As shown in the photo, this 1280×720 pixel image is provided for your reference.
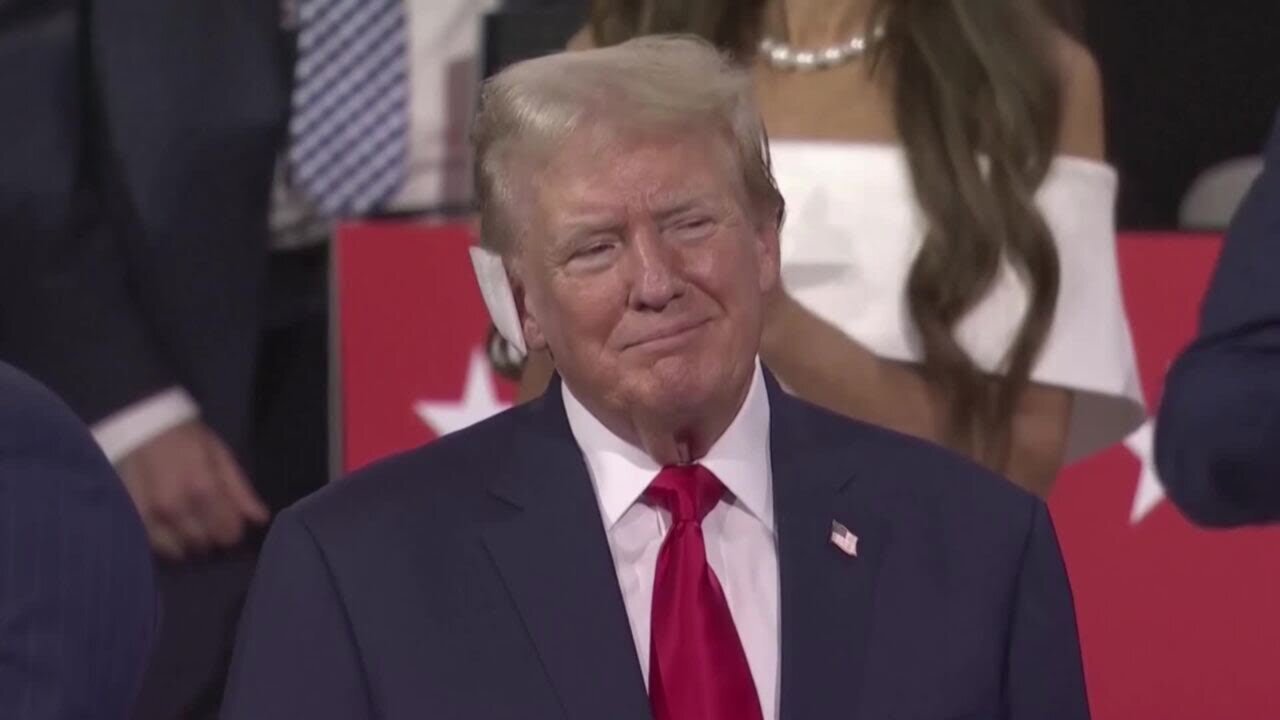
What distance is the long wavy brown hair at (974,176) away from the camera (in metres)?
2.20

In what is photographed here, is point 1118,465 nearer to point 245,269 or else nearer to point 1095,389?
point 1095,389

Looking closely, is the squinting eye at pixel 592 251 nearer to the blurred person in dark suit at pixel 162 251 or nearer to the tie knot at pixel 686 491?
the tie knot at pixel 686 491

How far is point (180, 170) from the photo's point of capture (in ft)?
8.93

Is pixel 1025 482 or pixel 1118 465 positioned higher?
pixel 1025 482

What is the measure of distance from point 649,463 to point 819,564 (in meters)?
0.14

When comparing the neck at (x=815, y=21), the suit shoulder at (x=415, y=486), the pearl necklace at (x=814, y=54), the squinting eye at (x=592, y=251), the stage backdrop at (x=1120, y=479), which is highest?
the squinting eye at (x=592, y=251)

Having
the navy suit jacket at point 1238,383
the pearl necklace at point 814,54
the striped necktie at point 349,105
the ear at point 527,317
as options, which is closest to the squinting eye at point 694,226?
the ear at point 527,317

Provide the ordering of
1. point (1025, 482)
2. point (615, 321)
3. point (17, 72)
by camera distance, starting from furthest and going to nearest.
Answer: point (17, 72)
point (1025, 482)
point (615, 321)

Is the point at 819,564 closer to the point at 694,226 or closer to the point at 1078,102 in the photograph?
the point at 694,226

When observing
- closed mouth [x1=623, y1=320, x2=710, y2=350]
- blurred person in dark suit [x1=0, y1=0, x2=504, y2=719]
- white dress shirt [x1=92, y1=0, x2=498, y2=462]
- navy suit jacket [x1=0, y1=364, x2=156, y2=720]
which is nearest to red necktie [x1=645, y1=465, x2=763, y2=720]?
closed mouth [x1=623, y1=320, x2=710, y2=350]

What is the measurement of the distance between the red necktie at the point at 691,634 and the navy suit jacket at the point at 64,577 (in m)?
0.34

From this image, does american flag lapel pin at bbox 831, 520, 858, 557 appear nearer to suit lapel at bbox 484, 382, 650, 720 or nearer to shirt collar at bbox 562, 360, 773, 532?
shirt collar at bbox 562, 360, 773, 532

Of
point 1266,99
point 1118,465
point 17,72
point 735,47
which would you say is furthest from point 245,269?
point 1266,99

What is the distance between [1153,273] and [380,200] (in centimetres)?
109
